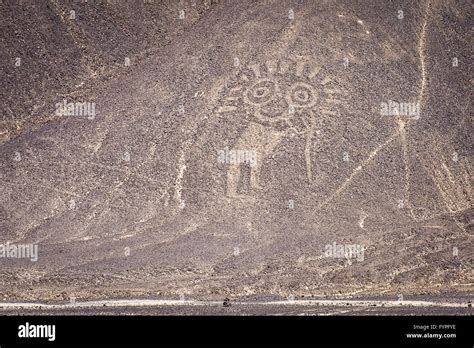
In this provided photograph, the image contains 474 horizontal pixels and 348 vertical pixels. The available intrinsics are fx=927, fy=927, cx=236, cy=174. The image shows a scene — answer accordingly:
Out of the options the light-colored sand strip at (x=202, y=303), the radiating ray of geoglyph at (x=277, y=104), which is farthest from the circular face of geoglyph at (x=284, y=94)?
the light-colored sand strip at (x=202, y=303)

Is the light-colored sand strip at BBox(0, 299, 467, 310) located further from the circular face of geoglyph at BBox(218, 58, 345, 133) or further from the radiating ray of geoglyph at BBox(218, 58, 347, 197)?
the circular face of geoglyph at BBox(218, 58, 345, 133)

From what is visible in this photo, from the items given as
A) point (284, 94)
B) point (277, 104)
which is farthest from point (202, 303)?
point (284, 94)

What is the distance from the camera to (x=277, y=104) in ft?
151

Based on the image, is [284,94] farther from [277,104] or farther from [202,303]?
[202,303]

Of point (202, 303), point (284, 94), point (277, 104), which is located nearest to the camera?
point (202, 303)

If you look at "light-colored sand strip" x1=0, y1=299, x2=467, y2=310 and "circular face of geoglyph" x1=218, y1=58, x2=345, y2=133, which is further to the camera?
"circular face of geoglyph" x1=218, y1=58, x2=345, y2=133

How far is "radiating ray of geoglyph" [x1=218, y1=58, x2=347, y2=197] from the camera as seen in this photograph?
44625mm

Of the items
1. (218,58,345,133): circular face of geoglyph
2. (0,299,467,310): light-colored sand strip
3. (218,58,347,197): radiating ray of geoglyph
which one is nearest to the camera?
(0,299,467,310): light-colored sand strip

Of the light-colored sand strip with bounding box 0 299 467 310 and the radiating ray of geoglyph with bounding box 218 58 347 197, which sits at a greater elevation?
the radiating ray of geoglyph with bounding box 218 58 347 197

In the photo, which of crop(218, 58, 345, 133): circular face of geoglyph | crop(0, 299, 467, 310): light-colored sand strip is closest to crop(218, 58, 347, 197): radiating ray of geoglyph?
crop(218, 58, 345, 133): circular face of geoglyph

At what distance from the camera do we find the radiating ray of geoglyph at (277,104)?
146ft

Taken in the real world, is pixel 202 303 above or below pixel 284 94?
below

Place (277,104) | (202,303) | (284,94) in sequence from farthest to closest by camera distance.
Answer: (284,94) → (277,104) → (202,303)

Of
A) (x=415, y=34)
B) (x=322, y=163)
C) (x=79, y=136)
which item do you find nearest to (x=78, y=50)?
(x=79, y=136)
